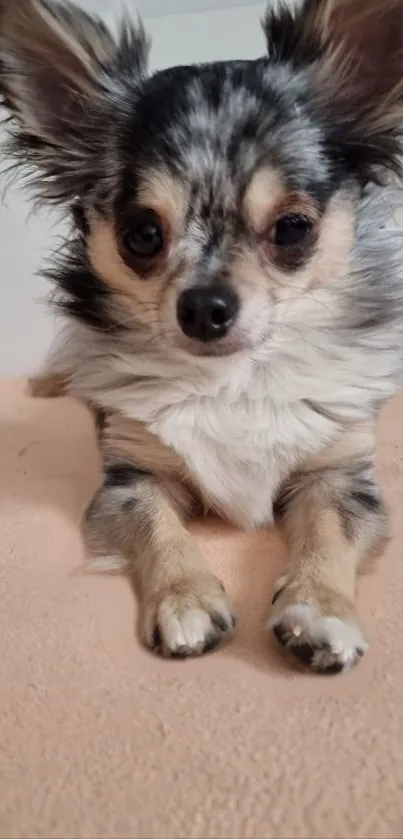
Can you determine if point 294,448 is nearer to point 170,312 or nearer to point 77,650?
point 170,312

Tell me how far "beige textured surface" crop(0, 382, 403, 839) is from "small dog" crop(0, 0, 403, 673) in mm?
62

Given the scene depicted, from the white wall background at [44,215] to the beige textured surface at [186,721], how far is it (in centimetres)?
115

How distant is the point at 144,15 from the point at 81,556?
161 centimetres

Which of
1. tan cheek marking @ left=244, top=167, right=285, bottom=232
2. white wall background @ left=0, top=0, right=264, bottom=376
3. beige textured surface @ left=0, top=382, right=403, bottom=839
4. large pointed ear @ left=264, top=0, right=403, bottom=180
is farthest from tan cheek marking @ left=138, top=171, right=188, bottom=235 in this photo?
white wall background @ left=0, top=0, right=264, bottom=376

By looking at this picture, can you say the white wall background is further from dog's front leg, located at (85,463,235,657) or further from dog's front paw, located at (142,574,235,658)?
dog's front paw, located at (142,574,235,658)

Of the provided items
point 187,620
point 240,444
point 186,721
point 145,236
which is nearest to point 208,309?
point 145,236

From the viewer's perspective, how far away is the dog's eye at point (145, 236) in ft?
4.86

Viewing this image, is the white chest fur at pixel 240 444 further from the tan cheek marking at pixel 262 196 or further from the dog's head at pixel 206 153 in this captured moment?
the tan cheek marking at pixel 262 196

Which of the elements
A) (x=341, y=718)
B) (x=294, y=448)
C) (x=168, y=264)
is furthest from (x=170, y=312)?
(x=341, y=718)

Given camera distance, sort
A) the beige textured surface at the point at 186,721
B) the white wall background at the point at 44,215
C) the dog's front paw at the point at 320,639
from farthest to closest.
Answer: the white wall background at the point at 44,215
the dog's front paw at the point at 320,639
the beige textured surface at the point at 186,721

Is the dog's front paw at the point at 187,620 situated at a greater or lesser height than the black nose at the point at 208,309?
lesser

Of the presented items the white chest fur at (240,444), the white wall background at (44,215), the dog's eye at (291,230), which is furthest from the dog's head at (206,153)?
the white wall background at (44,215)

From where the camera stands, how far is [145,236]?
1.49 meters

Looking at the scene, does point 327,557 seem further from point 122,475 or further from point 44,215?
point 44,215
